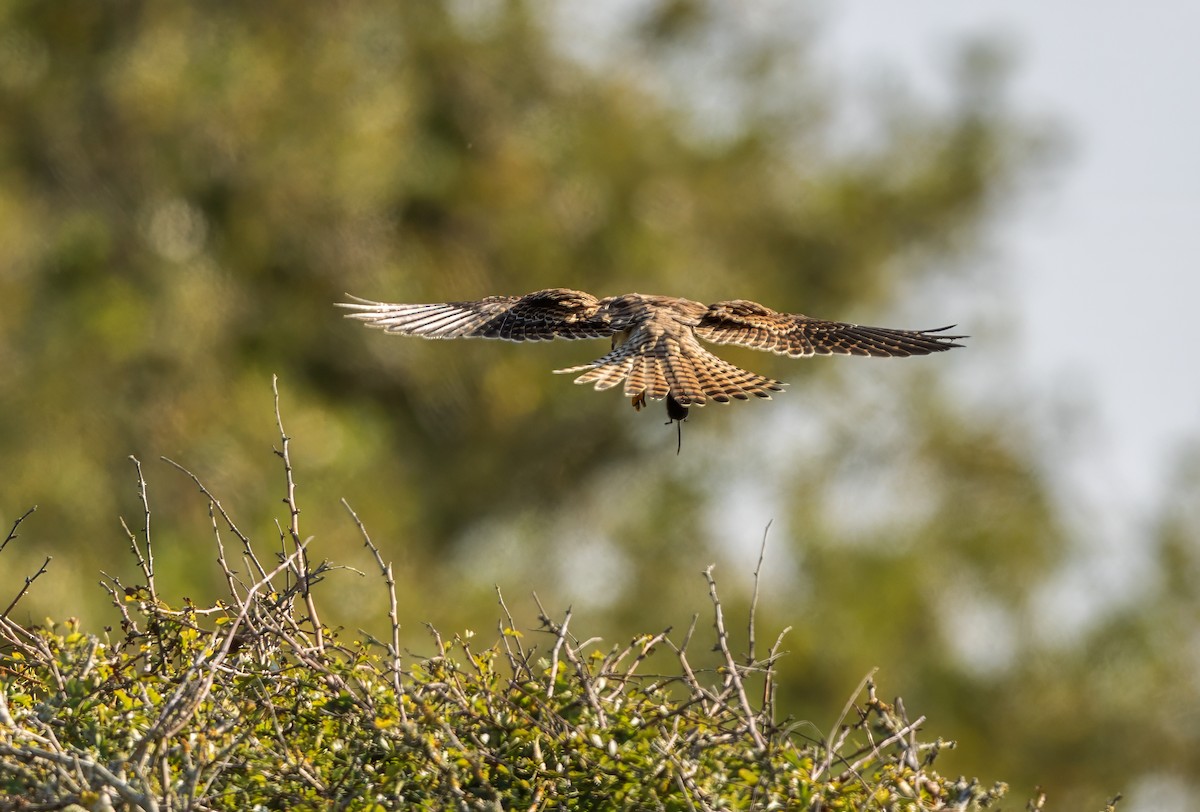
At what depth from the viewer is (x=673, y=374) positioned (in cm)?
736

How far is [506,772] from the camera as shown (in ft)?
18.3

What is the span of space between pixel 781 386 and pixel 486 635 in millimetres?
18801

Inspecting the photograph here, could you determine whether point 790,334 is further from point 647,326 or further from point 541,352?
point 541,352

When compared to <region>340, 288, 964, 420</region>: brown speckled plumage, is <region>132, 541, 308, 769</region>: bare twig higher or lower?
lower

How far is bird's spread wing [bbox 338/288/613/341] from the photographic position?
8281 millimetres

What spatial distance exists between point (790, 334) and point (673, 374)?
1266mm

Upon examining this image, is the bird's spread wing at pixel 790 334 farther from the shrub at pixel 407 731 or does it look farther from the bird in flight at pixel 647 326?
the shrub at pixel 407 731

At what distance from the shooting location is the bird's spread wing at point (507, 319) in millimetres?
8281

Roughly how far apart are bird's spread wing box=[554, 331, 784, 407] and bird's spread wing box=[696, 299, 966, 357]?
22.2 inches

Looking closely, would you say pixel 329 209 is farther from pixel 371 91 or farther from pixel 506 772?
pixel 506 772

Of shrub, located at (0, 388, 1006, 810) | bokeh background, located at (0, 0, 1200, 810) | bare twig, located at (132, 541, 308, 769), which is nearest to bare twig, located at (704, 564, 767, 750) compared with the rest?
shrub, located at (0, 388, 1006, 810)

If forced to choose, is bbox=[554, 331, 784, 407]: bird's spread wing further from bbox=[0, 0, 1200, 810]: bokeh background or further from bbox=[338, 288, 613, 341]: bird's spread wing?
bbox=[0, 0, 1200, 810]: bokeh background

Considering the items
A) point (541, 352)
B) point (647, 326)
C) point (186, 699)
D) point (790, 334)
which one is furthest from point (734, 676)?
point (541, 352)

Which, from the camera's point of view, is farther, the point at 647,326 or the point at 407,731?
the point at 647,326
